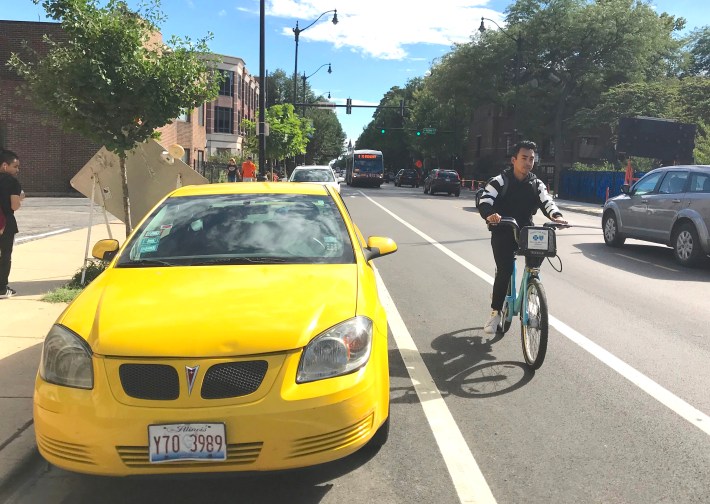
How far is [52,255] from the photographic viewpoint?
34.5 ft

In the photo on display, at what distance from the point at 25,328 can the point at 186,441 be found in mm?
4048

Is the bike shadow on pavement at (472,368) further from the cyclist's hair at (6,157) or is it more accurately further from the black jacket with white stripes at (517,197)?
the cyclist's hair at (6,157)

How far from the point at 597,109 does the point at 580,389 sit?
126 ft

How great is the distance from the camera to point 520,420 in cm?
410

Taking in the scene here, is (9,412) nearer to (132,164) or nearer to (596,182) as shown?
(132,164)

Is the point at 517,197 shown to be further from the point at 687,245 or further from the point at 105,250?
the point at 687,245

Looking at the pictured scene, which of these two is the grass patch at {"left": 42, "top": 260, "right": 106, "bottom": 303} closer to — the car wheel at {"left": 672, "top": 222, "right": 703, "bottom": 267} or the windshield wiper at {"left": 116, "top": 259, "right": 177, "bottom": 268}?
the windshield wiper at {"left": 116, "top": 259, "right": 177, "bottom": 268}

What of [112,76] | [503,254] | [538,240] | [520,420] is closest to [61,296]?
[112,76]

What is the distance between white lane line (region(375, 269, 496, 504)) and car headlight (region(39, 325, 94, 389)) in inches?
75.9

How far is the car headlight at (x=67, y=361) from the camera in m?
2.86

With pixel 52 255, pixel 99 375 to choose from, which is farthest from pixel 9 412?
pixel 52 255

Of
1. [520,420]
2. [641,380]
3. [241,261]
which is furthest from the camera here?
[641,380]

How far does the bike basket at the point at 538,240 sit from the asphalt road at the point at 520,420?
98 cm

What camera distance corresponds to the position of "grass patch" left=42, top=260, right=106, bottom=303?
7.09 metres
